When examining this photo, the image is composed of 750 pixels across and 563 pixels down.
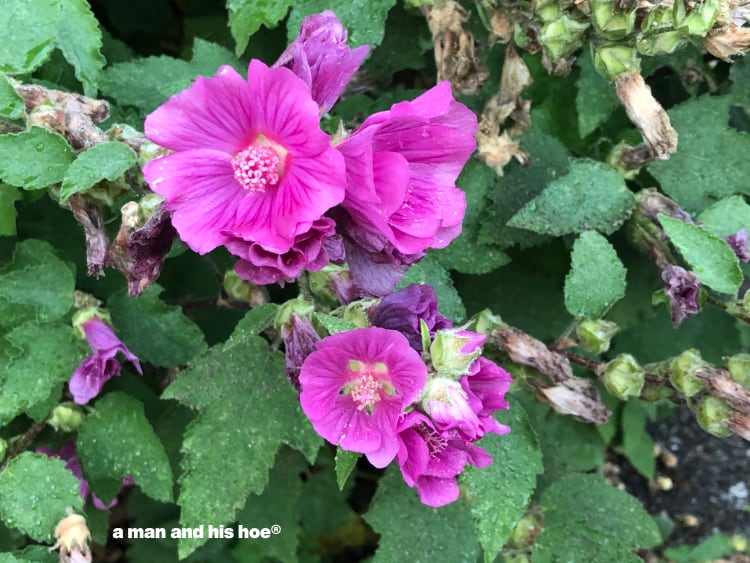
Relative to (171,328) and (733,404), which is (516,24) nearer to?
(733,404)

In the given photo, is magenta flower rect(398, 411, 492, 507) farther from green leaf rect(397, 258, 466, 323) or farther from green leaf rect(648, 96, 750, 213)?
green leaf rect(648, 96, 750, 213)

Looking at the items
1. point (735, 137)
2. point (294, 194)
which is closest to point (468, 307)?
point (735, 137)

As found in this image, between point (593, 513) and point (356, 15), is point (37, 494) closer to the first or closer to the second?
point (356, 15)

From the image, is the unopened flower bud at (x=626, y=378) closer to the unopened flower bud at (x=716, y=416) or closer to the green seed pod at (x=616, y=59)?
the unopened flower bud at (x=716, y=416)

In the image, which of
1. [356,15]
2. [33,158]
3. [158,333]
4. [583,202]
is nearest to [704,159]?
[583,202]

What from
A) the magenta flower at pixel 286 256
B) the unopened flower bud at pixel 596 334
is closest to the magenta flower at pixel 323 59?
the magenta flower at pixel 286 256

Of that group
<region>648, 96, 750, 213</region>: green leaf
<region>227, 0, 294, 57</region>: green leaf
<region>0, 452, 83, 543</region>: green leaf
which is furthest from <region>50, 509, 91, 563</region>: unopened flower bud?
<region>648, 96, 750, 213</region>: green leaf
